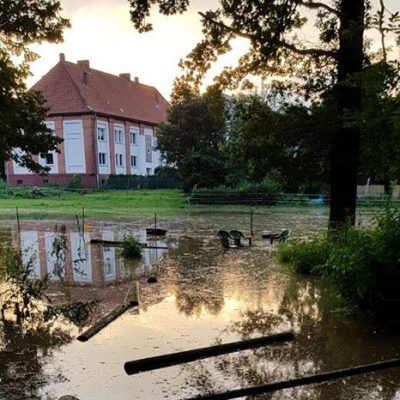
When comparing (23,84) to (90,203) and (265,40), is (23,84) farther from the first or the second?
(90,203)

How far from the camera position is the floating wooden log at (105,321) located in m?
7.24

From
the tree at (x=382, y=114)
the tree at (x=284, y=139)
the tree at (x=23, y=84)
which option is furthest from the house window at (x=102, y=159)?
the tree at (x=382, y=114)

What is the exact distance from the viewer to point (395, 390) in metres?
5.31

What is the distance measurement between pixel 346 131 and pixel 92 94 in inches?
1648

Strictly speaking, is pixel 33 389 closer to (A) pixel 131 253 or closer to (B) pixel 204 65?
(A) pixel 131 253

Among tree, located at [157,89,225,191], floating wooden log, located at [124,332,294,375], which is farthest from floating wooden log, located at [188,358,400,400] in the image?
tree, located at [157,89,225,191]

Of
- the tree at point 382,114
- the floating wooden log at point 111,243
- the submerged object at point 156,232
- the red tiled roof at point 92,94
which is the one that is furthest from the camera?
the red tiled roof at point 92,94

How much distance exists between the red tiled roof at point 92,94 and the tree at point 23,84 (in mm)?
32810

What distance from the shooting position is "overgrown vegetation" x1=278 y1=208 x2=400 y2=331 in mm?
7191

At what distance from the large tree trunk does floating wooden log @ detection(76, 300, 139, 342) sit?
532 centimetres

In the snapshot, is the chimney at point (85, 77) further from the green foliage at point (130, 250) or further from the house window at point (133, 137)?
the green foliage at point (130, 250)

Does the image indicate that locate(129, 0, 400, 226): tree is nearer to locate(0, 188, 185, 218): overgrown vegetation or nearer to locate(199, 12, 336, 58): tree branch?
locate(199, 12, 336, 58): tree branch

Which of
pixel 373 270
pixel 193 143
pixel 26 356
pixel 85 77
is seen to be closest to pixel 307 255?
pixel 373 270

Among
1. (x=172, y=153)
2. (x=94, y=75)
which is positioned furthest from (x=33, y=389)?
(x=94, y=75)
